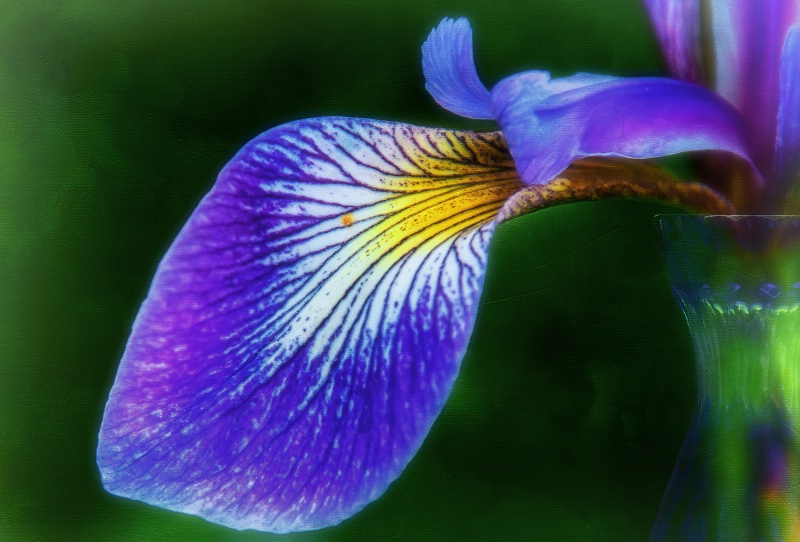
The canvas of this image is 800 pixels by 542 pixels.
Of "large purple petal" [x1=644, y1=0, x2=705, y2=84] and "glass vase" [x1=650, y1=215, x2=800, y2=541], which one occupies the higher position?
"large purple petal" [x1=644, y1=0, x2=705, y2=84]

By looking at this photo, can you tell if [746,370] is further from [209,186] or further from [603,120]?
[209,186]

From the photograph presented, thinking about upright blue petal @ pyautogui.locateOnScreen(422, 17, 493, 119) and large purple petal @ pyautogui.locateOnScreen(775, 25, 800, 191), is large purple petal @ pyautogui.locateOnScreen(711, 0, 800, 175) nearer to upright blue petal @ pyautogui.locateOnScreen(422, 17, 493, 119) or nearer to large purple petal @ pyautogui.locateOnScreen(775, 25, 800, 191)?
large purple petal @ pyautogui.locateOnScreen(775, 25, 800, 191)

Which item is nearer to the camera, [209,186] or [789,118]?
[789,118]

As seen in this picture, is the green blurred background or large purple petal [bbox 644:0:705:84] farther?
the green blurred background

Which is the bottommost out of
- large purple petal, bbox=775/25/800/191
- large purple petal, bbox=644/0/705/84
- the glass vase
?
the glass vase

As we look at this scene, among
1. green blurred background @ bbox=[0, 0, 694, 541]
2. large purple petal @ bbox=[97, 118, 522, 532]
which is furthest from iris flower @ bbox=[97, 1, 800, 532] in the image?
green blurred background @ bbox=[0, 0, 694, 541]

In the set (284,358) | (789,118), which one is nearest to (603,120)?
(789,118)

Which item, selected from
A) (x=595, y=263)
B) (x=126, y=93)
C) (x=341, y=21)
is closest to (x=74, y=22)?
(x=126, y=93)
